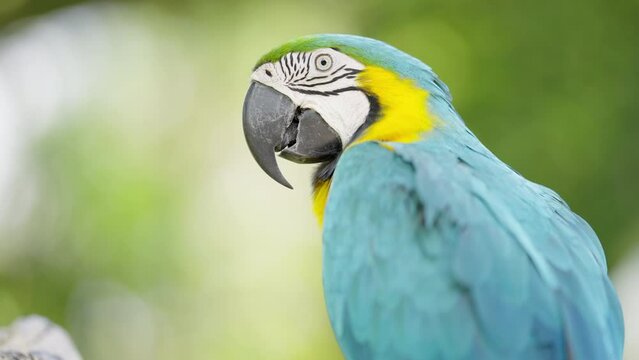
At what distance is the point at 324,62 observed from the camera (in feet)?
8.00

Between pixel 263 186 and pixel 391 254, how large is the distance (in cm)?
370

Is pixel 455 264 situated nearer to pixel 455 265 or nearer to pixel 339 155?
pixel 455 265

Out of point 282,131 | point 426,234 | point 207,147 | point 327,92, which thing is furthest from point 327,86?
point 207,147

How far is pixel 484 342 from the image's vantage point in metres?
1.85

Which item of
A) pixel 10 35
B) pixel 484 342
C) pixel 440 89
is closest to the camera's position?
pixel 484 342

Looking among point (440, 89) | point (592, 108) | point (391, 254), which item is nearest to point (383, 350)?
point (391, 254)

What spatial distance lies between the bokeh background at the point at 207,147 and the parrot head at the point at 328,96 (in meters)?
2.65

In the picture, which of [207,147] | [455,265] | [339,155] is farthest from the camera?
[207,147]

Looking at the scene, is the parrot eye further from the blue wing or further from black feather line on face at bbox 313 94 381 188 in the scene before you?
the blue wing

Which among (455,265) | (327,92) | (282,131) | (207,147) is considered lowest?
(207,147)

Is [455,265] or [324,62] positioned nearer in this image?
[455,265]

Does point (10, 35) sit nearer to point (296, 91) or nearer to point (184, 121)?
point (184, 121)

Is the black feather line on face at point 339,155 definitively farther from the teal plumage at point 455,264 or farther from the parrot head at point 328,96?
the teal plumage at point 455,264

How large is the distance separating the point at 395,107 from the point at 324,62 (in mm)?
246
